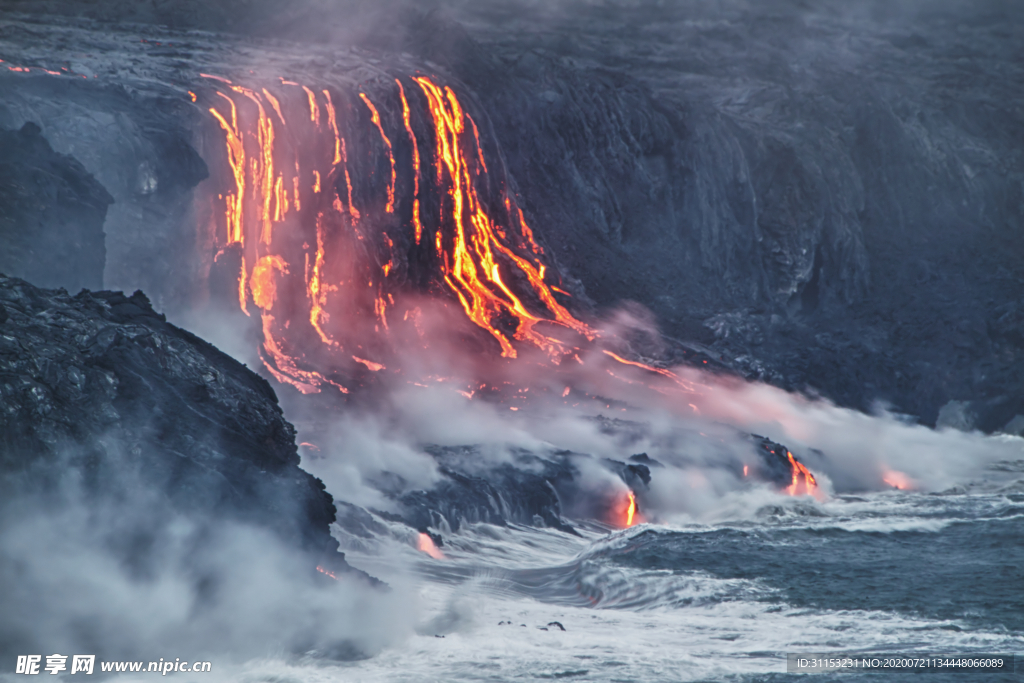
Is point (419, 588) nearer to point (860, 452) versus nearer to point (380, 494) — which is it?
point (380, 494)

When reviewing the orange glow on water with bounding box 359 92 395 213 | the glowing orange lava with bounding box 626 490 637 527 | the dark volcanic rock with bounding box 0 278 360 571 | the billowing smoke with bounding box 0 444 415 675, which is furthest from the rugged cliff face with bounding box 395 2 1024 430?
the billowing smoke with bounding box 0 444 415 675

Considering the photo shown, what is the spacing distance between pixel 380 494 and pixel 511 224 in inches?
1025

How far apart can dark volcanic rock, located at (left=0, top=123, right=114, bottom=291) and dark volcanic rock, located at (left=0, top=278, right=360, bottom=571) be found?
10661mm

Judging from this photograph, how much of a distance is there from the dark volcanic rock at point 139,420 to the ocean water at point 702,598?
278cm

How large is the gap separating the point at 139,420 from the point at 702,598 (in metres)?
14.7

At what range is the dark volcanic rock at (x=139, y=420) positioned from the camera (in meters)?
15.2

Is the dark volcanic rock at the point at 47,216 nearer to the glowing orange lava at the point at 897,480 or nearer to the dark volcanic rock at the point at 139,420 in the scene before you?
the dark volcanic rock at the point at 139,420

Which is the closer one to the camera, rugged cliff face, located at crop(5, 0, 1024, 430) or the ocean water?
the ocean water

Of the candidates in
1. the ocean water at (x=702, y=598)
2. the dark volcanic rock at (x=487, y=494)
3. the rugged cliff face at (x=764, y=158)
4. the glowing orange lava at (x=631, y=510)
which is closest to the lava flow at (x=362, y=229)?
the rugged cliff face at (x=764, y=158)

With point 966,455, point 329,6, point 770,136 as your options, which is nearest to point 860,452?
point 966,455

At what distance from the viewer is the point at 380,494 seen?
30.9m

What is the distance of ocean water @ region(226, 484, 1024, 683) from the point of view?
17.9m

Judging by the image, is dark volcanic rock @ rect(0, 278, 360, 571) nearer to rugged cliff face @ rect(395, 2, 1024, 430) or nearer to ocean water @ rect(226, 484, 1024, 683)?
ocean water @ rect(226, 484, 1024, 683)

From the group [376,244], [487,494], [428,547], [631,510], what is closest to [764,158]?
[376,244]
